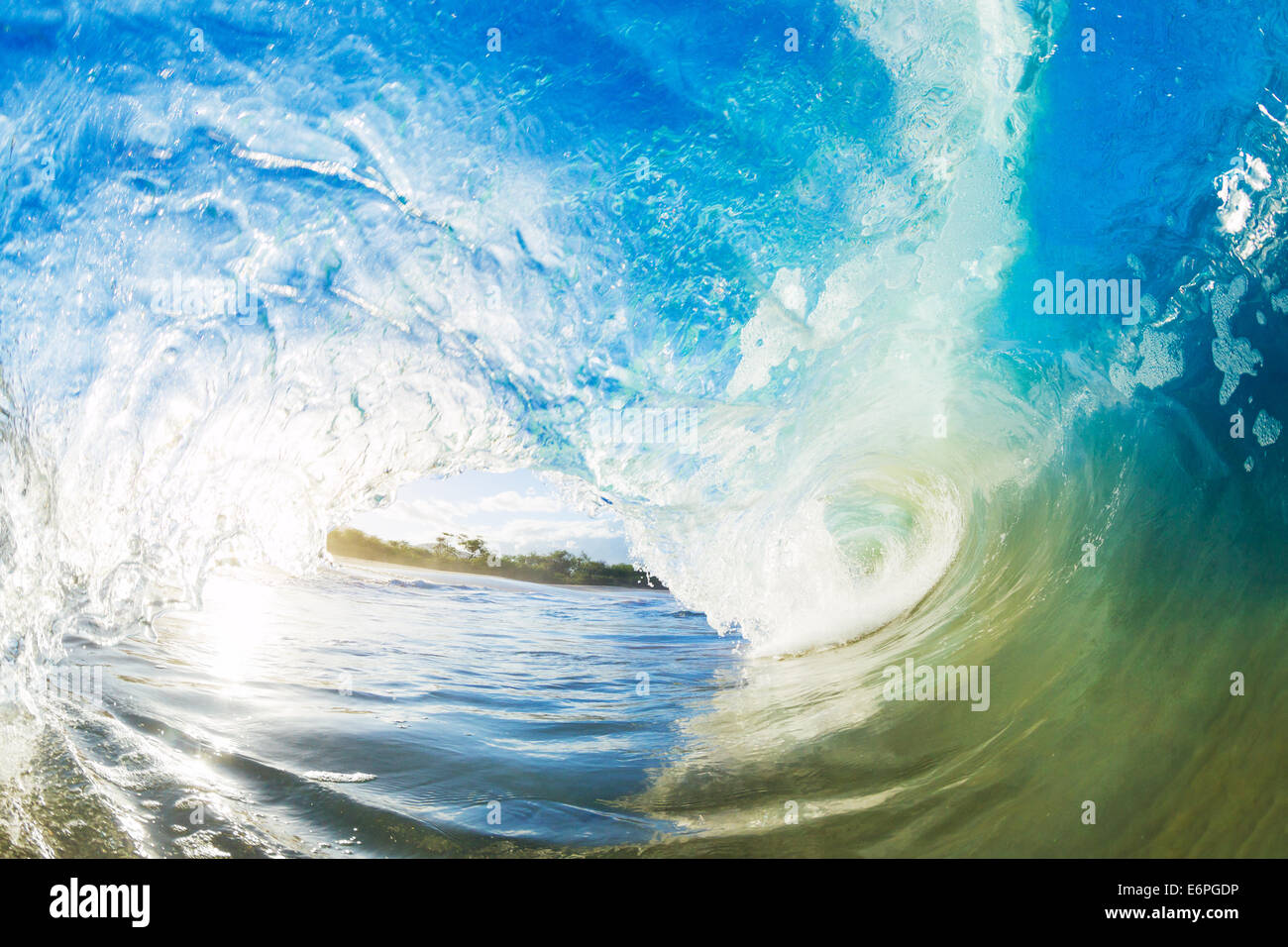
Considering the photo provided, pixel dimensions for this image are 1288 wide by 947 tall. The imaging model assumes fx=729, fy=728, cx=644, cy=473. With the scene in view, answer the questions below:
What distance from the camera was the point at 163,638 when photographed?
28.1 ft

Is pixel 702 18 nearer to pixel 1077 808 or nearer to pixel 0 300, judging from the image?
pixel 0 300

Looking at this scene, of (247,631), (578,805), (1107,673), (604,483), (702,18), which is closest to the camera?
(578,805)

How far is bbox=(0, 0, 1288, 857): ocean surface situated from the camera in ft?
13.2

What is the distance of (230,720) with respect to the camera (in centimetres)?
515

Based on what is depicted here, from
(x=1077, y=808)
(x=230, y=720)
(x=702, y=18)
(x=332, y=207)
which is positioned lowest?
(x=1077, y=808)

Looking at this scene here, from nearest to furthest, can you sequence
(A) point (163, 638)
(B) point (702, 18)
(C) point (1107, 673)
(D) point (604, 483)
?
(B) point (702, 18), (C) point (1107, 673), (D) point (604, 483), (A) point (163, 638)

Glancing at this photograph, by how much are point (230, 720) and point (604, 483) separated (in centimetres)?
313

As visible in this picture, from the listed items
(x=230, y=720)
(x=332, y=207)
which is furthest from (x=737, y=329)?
(x=230, y=720)

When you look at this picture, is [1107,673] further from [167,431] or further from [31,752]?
Answer: [31,752]

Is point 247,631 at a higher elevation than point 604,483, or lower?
lower

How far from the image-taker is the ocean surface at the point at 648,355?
402cm

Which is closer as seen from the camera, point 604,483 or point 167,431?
point 167,431

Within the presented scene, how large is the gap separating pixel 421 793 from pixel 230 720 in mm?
1995

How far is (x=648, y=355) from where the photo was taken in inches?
185
